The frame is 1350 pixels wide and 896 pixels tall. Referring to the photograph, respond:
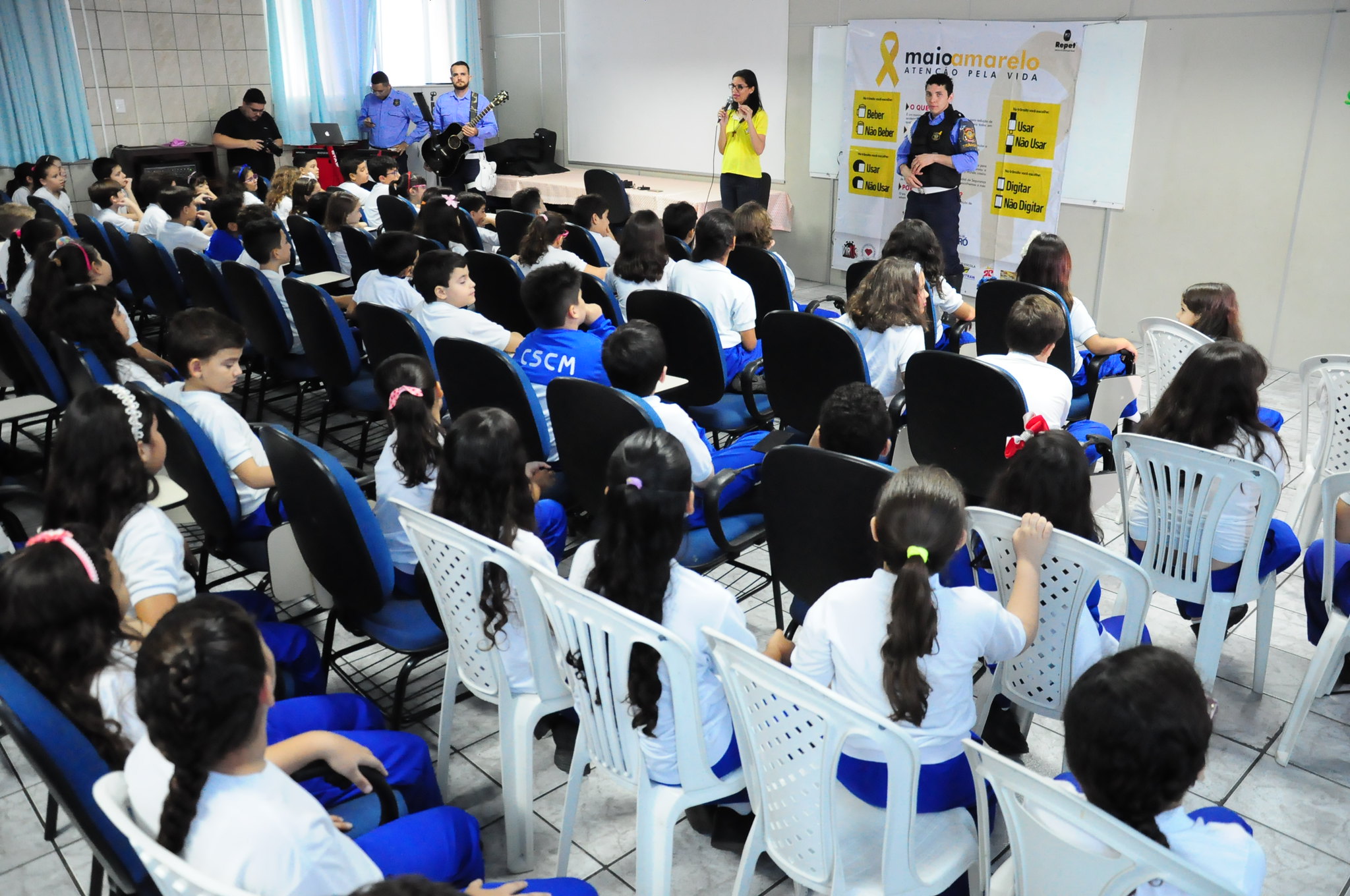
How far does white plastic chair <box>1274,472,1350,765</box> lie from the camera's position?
2432 millimetres

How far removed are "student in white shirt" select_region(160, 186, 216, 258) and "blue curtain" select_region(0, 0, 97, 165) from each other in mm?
3859

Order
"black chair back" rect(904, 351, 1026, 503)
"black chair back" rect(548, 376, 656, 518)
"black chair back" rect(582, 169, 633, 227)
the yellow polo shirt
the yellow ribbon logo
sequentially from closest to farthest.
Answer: "black chair back" rect(548, 376, 656, 518)
"black chair back" rect(904, 351, 1026, 503)
the yellow ribbon logo
the yellow polo shirt
"black chair back" rect(582, 169, 633, 227)

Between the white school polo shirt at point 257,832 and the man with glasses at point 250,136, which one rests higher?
the man with glasses at point 250,136

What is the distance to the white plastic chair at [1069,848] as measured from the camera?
3.87ft

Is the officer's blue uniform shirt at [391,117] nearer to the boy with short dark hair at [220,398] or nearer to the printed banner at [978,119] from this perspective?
the printed banner at [978,119]

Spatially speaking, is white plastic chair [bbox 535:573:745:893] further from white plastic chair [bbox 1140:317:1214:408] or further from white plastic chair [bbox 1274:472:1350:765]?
white plastic chair [bbox 1140:317:1214:408]

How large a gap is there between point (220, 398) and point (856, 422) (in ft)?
5.82

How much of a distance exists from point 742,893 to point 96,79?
10.0 meters

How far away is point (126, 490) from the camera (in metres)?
2.13

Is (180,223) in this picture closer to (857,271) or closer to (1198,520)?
(857,271)

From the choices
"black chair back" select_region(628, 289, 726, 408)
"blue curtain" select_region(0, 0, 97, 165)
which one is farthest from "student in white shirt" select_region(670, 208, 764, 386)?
"blue curtain" select_region(0, 0, 97, 165)

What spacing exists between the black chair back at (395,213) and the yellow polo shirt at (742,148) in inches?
94.8

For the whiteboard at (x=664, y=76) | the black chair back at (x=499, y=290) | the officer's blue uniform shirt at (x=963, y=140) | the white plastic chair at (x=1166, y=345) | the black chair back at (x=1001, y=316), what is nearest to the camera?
the white plastic chair at (x=1166, y=345)

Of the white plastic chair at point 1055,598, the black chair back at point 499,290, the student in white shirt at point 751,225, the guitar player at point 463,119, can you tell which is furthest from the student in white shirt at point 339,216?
the white plastic chair at point 1055,598
